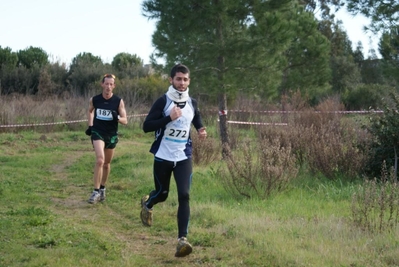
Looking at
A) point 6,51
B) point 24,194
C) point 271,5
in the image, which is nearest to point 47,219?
point 24,194

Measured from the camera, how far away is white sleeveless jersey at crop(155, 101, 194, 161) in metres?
6.19

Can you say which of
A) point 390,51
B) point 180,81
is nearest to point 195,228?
point 180,81

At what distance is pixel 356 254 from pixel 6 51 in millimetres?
39680

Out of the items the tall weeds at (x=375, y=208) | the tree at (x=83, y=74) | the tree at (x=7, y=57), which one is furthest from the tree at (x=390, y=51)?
the tree at (x=7, y=57)

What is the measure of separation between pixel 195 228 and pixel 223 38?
325 inches

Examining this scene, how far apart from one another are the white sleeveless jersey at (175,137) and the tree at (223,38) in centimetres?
776

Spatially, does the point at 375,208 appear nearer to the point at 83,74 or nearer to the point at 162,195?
the point at 162,195

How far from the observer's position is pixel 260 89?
610 inches

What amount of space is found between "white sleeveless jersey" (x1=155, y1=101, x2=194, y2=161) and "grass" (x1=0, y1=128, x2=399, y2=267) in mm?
1018

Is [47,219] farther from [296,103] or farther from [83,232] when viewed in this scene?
[296,103]

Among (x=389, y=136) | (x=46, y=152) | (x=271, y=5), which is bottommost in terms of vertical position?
(x=46, y=152)

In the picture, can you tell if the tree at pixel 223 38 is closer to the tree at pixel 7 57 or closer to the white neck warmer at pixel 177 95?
the white neck warmer at pixel 177 95

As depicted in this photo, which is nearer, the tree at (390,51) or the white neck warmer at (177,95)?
the white neck warmer at (177,95)

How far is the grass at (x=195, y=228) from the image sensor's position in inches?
Result: 220
